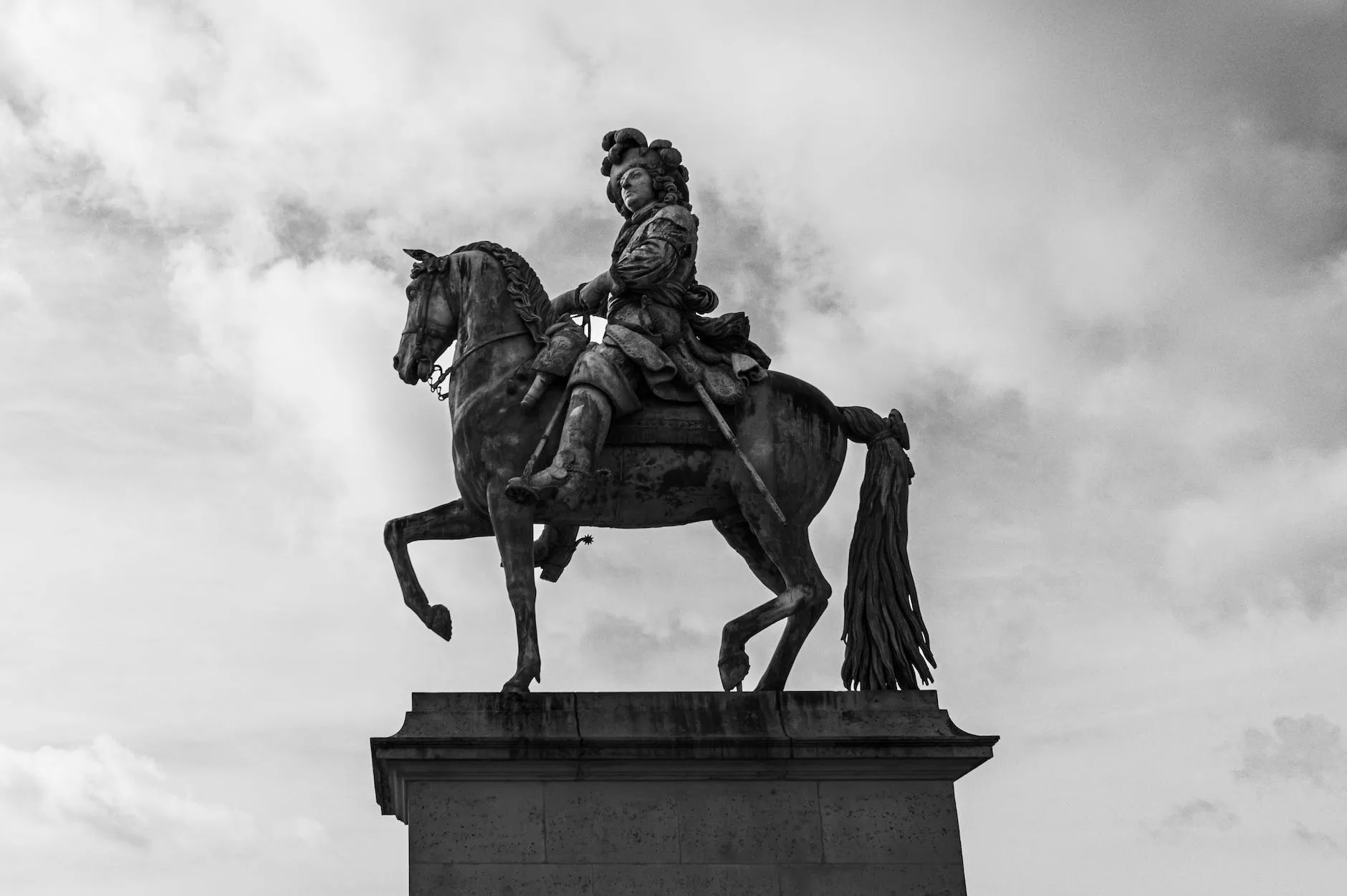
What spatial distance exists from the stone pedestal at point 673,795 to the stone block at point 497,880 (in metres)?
0.01

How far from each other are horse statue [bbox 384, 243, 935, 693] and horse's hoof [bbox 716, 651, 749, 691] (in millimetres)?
12

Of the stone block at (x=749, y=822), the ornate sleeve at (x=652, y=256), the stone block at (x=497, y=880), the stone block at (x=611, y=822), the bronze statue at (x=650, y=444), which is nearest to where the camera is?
the stone block at (x=497, y=880)

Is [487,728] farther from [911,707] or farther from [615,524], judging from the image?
[911,707]

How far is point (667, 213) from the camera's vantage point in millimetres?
14859

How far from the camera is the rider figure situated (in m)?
13.7

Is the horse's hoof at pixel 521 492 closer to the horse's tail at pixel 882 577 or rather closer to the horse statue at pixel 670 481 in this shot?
the horse statue at pixel 670 481

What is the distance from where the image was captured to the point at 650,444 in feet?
46.3

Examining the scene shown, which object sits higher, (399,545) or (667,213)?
(667,213)

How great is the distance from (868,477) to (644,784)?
10.4ft

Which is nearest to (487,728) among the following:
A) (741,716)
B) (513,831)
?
(513,831)

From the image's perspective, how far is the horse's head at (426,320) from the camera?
1452 cm

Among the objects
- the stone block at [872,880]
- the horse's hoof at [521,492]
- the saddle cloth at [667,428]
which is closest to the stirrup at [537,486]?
the horse's hoof at [521,492]

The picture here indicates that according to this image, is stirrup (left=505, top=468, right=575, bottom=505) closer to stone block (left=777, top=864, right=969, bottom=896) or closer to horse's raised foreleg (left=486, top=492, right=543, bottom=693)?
horse's raised foreleg (left=486, top=492, right=543, bottom=693)

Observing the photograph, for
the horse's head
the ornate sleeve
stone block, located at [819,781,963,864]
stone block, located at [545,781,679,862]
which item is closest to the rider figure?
the ornate sleeve
